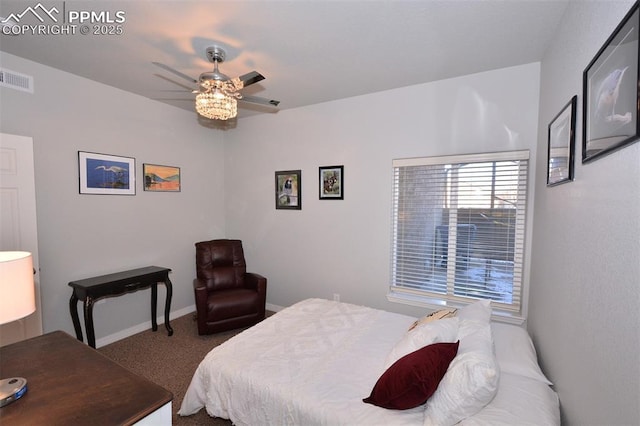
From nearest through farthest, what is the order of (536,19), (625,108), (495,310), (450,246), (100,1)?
1. (625,108)
2. (100,1)
3. (536,19)
4. (495,310)
5. (450,246)

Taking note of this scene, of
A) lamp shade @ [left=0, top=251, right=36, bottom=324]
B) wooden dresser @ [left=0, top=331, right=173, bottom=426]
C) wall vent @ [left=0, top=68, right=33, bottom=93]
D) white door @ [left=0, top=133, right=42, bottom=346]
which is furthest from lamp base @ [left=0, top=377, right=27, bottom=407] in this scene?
wall vent @ [left=0, top=68, right=33, bottom=93]

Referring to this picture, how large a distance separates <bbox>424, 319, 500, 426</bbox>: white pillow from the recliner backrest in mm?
2993

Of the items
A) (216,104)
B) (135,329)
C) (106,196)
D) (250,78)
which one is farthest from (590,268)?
(135,329)

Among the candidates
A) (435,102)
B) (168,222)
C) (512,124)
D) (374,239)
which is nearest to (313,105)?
(435,102)

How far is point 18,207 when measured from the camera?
8.23 feet

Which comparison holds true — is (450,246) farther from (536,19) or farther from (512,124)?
(536,19)

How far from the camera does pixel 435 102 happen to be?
2.99 m

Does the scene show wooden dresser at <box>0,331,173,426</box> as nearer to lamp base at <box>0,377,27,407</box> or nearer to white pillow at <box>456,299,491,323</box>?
lamp base at <box>0,377,27,407</box>

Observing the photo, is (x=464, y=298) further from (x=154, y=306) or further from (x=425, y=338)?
(x=154, y=306)

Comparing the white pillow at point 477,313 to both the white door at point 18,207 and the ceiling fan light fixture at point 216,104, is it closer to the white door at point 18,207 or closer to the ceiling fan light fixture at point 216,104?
the ceiling fan light fixture at point 216,104

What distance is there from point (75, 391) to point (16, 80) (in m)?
2.90

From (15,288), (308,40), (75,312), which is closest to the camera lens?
(15,288)

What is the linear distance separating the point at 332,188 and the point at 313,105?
1118mm

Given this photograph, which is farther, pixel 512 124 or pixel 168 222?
pixel 168 222
